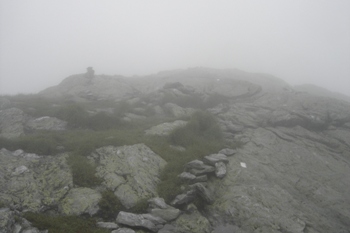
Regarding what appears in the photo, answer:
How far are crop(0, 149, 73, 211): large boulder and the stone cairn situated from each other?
2.92 metres

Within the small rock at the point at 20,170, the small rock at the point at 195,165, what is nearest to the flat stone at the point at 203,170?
the small rock at the point at 195,165

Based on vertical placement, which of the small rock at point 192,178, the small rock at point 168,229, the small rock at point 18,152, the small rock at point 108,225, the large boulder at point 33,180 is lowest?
the small rock at point 168,229

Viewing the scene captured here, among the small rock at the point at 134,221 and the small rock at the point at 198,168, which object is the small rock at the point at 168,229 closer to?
the small rock at the point at 134,221

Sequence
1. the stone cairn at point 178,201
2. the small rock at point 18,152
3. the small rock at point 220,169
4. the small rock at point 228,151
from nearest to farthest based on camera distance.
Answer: the stone cairn at point 178,201 → the small rock at point 18,152 → the small rock at point 220,169 → the small rock at point 228,151

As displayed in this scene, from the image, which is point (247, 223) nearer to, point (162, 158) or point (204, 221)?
point (204, 221)

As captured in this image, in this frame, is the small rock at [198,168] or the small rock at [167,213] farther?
the small rock at [198,168]

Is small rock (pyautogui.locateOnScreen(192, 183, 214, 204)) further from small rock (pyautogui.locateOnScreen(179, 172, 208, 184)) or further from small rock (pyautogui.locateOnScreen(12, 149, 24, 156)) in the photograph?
small rock (pyautogui.locateOnScreen(12, 149, 24, 156))

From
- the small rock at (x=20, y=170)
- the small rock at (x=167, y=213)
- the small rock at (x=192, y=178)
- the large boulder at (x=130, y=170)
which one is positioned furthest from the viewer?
the small rock at (x=192, y=178)

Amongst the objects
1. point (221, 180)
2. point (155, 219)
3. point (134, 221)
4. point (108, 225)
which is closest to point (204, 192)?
point (221, 180)

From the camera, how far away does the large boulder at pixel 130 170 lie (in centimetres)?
1028

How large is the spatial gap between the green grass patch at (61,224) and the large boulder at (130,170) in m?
1.94

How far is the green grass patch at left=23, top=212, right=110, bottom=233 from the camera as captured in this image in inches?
288

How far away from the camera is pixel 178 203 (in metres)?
9.77

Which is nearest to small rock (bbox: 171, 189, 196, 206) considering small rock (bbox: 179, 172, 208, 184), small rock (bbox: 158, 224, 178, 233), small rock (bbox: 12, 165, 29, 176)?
small rock (bbox: 179, 172, 208, 184)
